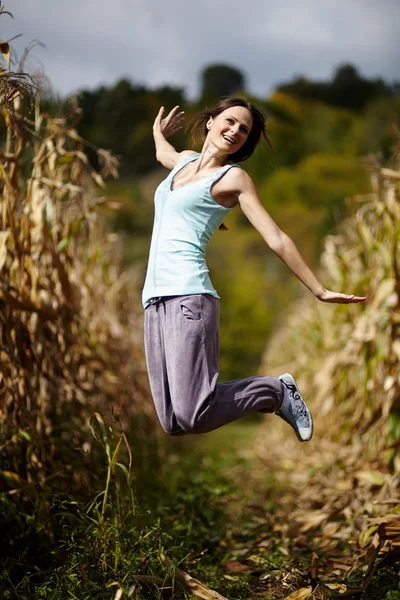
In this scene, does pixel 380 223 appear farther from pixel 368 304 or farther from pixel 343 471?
pixel 343 471

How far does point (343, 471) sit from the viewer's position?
4.52 meters

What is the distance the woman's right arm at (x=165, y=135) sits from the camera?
2.63 meters

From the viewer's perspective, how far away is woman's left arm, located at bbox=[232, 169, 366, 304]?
227 cm

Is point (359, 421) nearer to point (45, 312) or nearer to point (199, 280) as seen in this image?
point (45, 312)

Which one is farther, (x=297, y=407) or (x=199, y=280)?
(x=297, y=407)

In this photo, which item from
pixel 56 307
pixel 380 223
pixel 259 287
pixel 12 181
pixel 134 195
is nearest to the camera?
pixel 12 181

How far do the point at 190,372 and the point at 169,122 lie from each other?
Answer: 1.04 metres

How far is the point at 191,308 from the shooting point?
232 cm

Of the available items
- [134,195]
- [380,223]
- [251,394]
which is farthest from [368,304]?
[134,195]

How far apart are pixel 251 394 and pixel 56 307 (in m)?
1.50

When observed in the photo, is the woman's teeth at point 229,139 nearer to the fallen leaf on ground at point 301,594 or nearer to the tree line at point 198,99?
the fallen leaf on ground at point 301,594

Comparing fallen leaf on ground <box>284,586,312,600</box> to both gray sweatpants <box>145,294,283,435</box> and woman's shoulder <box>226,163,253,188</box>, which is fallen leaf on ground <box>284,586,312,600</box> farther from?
woman's shoulder <box>226,163,253,188</box>

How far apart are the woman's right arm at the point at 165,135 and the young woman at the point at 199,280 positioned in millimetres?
121

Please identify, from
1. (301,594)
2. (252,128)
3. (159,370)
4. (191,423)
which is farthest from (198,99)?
(301,594)
